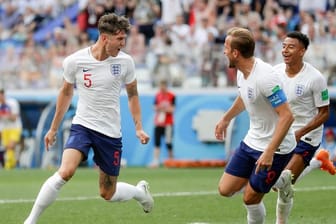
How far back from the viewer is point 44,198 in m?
10.0

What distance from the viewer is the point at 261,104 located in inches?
376

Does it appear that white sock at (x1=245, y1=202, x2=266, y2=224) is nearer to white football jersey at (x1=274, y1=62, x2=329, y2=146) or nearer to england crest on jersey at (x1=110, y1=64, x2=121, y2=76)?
white football jersey at (x1=274, y1=62, x2=329, y2=146)

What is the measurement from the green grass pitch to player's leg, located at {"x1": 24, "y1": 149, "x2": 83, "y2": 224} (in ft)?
5.08

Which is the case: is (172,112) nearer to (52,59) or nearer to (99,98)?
(52,59)

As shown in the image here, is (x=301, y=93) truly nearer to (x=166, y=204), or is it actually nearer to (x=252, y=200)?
(x=252, y=200)

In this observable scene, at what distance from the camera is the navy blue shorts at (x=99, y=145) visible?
34.6 feet

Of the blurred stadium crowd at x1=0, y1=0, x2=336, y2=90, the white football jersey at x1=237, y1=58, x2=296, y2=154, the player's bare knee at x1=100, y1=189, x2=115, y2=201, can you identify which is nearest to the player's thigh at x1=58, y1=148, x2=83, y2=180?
the player's bare knee at x1=100, y1=189, x2=115, y2=201

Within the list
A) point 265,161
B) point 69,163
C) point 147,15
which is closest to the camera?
point 265,161

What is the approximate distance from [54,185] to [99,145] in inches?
32.3

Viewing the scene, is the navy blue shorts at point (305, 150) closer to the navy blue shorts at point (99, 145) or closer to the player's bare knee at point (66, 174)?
the navy blue shorts at point (99, 145)

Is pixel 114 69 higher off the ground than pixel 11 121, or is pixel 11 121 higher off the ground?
pixel 114 69

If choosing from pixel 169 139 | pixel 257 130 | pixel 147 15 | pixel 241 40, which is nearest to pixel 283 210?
pixel 257 130

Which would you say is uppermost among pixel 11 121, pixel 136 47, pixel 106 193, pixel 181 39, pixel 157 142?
pixel 106 193

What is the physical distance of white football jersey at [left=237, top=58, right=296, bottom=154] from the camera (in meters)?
9.36
